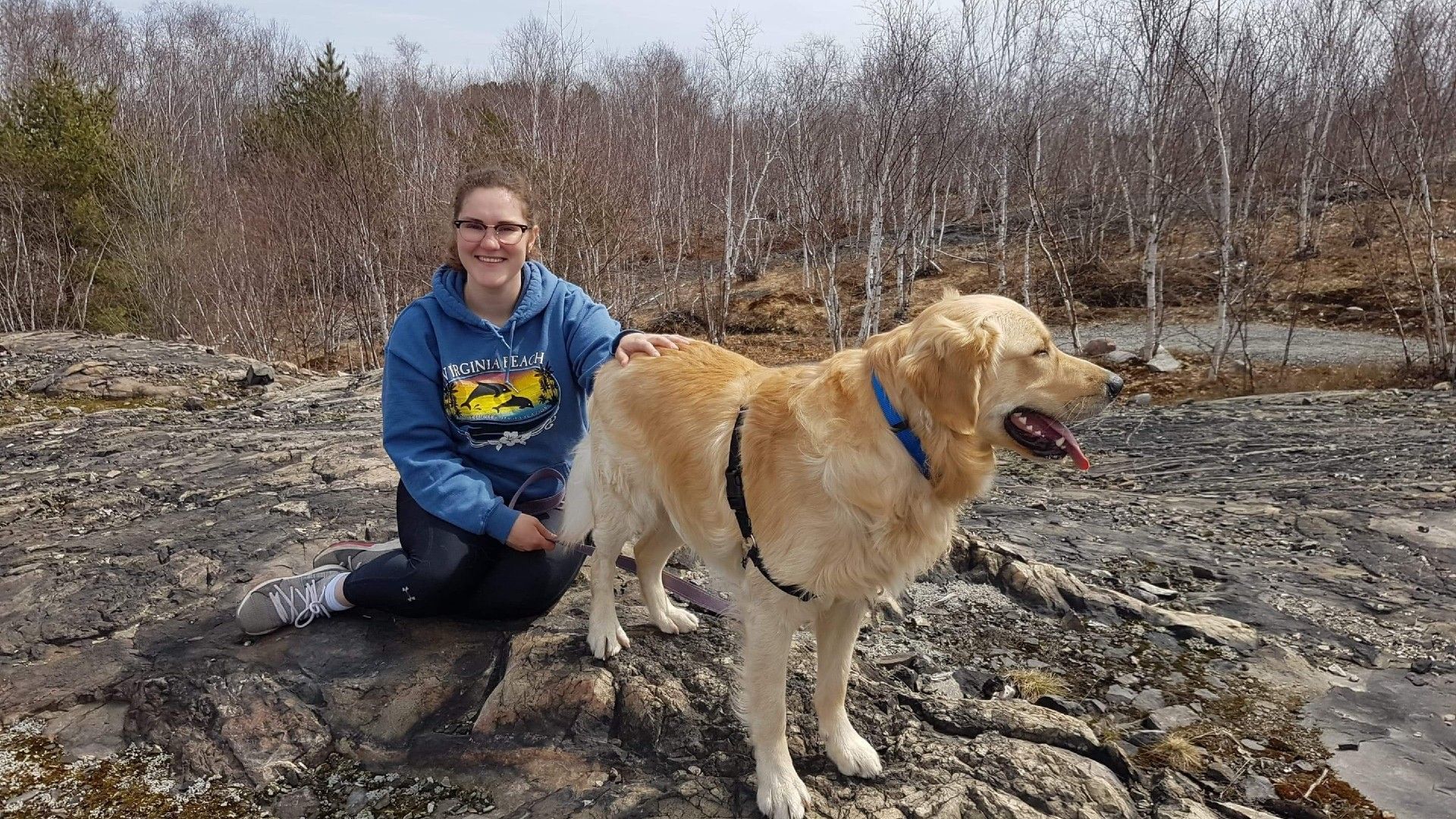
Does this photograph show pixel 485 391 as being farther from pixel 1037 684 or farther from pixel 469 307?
pixel 1037 684

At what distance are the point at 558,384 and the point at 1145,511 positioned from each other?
479cm

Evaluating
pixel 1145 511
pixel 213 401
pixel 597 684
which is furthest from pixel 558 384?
pixel 213 401

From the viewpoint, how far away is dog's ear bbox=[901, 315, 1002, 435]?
2.16 m

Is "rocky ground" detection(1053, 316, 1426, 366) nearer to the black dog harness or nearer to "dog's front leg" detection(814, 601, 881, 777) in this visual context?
"dog's front leg" detection(814, 601, 881, 777)

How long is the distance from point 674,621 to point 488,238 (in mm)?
1813

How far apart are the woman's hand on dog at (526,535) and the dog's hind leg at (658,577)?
0.44 metres

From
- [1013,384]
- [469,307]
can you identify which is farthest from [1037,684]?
[469,307]

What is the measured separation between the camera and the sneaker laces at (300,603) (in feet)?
10.1

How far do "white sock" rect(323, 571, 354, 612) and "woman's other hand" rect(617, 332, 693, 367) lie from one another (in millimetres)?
1485

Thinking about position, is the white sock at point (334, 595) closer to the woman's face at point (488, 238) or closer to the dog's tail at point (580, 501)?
the dog's tail at point (580, 501)

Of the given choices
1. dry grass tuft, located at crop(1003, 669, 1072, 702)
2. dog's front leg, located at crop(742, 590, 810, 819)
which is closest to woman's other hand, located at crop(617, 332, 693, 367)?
dog's front leg, located at crop(742, 590, 810, 819)

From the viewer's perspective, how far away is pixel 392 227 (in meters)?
17.1

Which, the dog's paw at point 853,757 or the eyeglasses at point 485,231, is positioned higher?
the eyeglasses at point 485,231

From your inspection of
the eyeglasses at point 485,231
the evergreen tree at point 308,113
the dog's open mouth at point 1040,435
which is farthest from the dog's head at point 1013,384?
the evergreen tree at point 308,113
